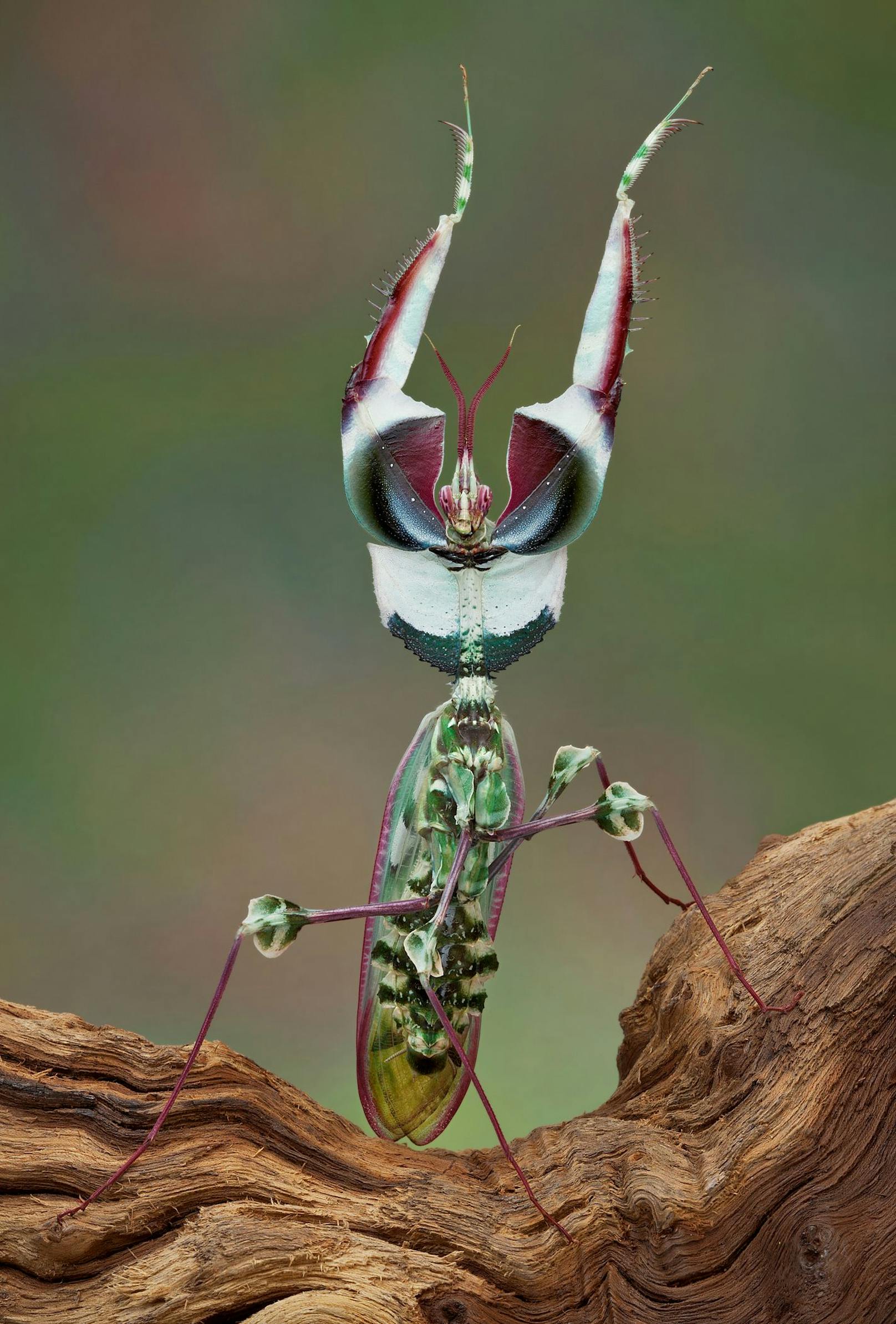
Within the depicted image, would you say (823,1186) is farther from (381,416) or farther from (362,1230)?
(381,416)

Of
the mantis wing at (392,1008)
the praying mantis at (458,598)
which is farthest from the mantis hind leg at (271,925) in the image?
the mantis wing at (392,1008)

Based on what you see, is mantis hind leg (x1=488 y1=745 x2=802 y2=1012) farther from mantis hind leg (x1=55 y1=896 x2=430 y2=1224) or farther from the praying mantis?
mantis hind leg (x1=55 y1=896 x2=430 y2=1224)

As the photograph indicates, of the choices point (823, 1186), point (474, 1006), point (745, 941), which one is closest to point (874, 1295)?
point (823, 1186)

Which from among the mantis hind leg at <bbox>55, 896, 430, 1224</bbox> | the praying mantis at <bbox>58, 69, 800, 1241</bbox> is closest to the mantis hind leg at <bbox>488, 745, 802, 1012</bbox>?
the praying mantis at <bbox>58, 69, 800, 1241</bbox>

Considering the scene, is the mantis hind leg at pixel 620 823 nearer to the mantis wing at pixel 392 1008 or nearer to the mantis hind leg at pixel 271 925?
the mantis wing at pixel 392 1008

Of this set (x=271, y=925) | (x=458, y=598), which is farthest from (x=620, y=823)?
(x=271, y=925)
